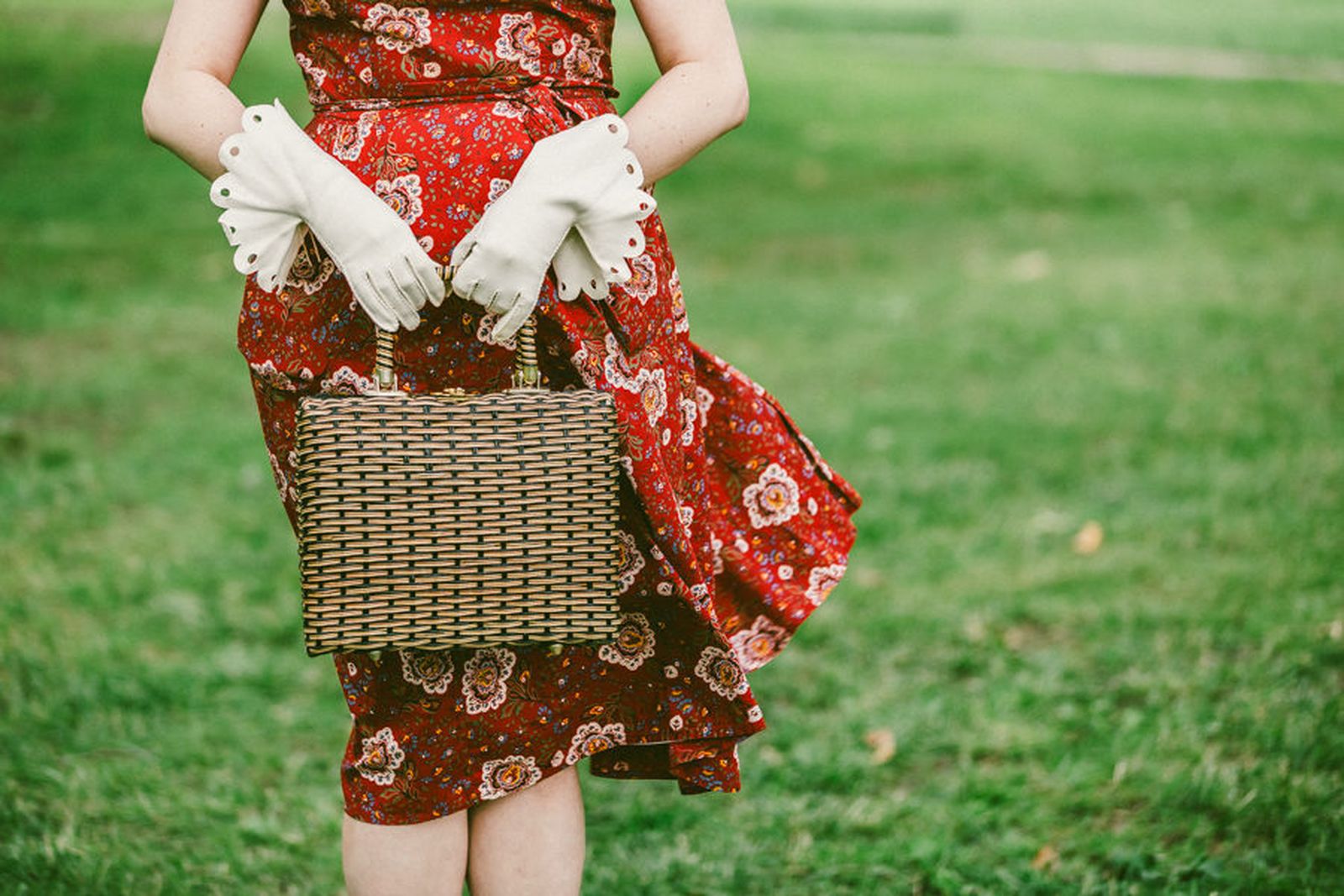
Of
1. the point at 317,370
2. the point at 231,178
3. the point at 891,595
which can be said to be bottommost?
the point at 891,595

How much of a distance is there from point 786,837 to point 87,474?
3.15 metres

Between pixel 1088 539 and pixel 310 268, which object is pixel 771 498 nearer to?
pixel 310 268

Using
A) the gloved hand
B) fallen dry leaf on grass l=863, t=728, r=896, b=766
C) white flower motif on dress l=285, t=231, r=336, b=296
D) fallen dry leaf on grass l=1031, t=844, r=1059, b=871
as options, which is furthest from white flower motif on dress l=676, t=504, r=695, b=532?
fallen dry leaf on grass l=863, t=728, r=896, b=766

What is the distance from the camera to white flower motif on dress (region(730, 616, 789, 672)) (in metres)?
2.29

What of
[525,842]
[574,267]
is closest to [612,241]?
[574,267]

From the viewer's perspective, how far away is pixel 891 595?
4289mm

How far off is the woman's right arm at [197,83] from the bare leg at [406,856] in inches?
36.1

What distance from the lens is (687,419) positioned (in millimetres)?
2197

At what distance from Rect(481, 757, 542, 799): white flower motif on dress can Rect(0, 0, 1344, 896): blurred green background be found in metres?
0.87

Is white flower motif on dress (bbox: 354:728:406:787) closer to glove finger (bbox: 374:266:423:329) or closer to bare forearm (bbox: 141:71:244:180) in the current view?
glove finger (bbox: 374:266:423:329)

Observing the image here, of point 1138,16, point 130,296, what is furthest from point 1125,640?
point 1138,16

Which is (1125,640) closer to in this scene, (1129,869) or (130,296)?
(1129,869)

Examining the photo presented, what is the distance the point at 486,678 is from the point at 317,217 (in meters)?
0.65

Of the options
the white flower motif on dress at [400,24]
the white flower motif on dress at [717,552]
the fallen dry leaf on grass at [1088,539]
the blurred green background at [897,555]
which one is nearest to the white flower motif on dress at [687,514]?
the white flower motif on dress at [717,552]
